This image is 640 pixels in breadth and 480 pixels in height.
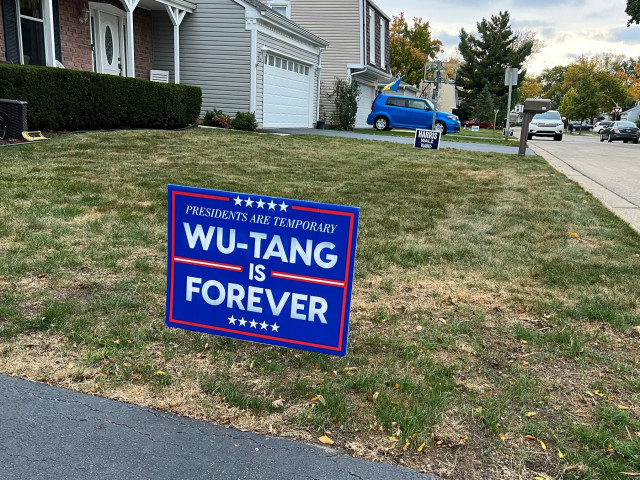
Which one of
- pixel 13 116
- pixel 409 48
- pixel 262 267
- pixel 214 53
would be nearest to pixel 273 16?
pixel 214 53

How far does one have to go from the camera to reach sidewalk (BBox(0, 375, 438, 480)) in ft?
6.82

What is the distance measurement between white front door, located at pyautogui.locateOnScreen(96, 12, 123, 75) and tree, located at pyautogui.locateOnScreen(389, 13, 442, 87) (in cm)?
3760

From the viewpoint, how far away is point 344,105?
24.9 m

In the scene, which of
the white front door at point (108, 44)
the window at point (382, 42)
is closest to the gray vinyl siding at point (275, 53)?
the white front door at point (108, 44)

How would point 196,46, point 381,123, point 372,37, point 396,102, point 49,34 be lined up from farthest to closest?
1. point 372,37
2. point 381,123
3. point 396,102
4. point 196,46
5. point 49,34

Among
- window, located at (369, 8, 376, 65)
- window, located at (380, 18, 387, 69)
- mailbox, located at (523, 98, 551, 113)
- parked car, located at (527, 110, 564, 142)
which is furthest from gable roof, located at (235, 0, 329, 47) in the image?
parked car, located at (527, 110, 564, 142)

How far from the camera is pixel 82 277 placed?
3.88m

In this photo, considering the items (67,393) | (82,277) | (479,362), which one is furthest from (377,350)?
(82,277)

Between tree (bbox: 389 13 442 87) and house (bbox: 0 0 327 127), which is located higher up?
tree (bbox: 389 13 442 87)

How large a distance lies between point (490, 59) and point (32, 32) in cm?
6154

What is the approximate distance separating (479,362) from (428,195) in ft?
17.0

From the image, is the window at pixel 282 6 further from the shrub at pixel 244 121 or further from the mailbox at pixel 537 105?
the mailbox at pixel 537 105

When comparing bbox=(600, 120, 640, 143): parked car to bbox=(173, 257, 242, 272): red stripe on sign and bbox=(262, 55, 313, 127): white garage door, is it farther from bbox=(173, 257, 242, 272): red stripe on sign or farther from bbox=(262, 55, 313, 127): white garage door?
bbox=(173, 257, 242, 272): red stripe on sign

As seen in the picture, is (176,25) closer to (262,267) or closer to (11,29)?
(11,29)
